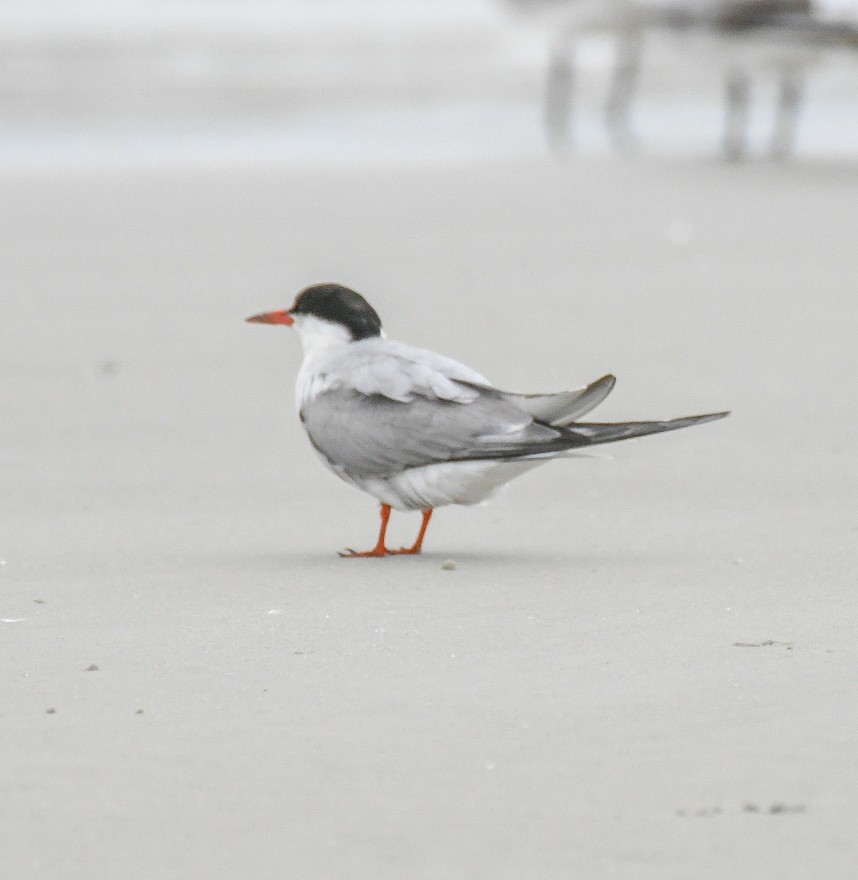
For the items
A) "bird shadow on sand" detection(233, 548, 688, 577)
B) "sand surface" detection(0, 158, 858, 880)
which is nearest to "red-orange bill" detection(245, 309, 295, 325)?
"sand surface" detection(0, 158, 858, 880)

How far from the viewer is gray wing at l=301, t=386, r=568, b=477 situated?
168 inches

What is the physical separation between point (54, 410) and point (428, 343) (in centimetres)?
158

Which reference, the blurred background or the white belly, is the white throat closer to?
the white belly

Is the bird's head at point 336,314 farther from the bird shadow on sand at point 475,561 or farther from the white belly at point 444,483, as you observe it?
the bird shadow on sand at point 475,561

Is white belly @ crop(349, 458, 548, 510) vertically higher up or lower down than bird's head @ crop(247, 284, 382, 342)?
lower down

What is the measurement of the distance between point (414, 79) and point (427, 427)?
1660 cm

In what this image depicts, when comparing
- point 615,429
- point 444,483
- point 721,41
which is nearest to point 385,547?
point 444,483

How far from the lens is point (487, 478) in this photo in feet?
14.4

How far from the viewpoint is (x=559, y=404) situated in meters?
4.27

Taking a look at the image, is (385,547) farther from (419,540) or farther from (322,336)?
(322,336)

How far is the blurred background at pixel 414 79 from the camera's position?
12531 mm

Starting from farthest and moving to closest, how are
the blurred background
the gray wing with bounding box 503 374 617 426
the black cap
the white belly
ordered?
the blurred background < the black cap < the white belly < the gray wing with bounding box 503 374 617 426

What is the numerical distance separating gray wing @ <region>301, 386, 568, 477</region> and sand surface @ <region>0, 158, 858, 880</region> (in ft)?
0.78

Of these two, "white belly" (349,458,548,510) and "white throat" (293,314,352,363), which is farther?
"white throat" (293,314,352,363)
